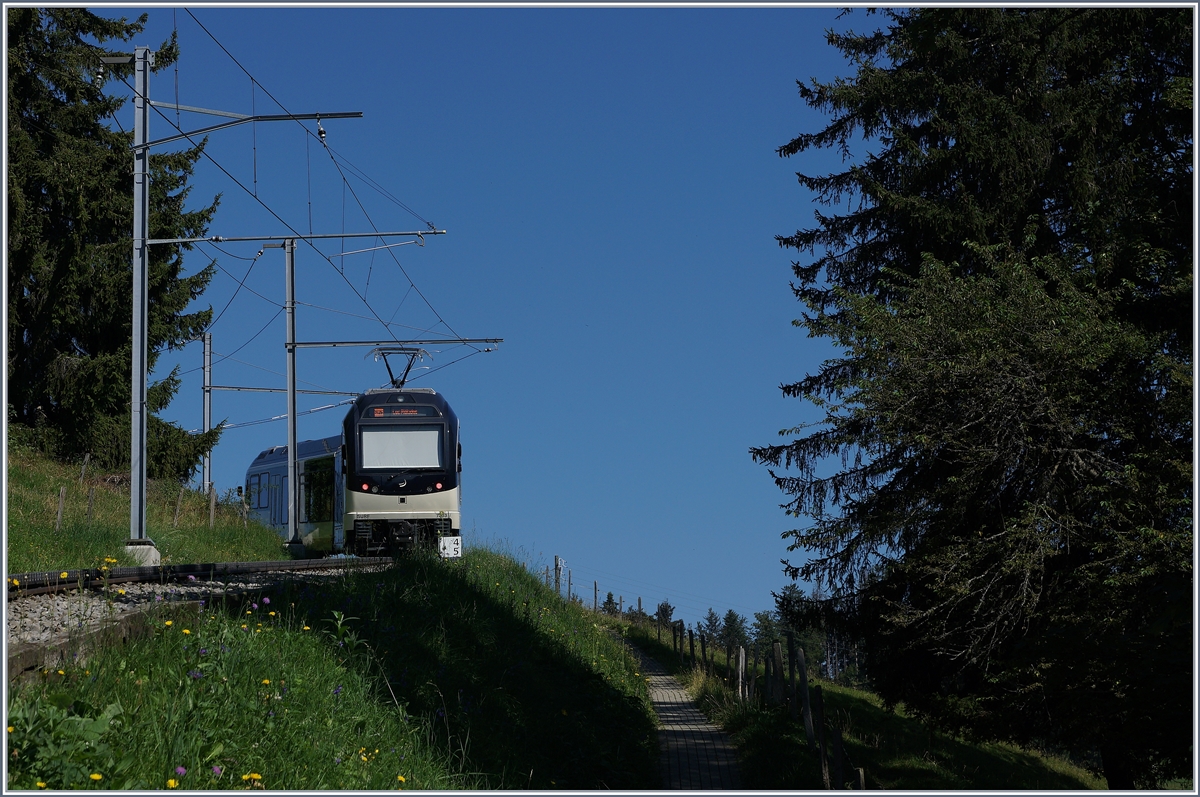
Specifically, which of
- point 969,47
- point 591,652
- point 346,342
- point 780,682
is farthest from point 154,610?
point 346,342

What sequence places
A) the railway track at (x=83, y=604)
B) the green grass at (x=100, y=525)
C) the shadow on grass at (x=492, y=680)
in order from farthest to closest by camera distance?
the green grass at (x=100, y=525) < the shadow on grass at (x=492, y=680) < the railway track at (x=83, y=604)

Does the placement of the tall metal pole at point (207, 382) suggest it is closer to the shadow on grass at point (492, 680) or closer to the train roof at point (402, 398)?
the train roof at point (402, 398)

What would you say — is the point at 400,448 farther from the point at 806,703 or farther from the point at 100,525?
the point at 806,703

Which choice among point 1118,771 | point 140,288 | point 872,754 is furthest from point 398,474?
point 1118,771

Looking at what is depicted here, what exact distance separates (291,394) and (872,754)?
15727mm

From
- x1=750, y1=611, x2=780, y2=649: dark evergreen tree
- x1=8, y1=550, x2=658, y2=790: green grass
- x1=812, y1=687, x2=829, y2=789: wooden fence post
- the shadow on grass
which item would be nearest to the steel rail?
x1=8, y1=550, x2=658, y2=790: green grass

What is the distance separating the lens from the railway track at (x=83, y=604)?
6.40 meters

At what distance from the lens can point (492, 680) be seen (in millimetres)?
12703

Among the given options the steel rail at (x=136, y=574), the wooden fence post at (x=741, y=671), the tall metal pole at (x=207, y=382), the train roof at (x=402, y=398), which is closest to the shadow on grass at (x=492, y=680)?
the steel rail at (x=136, y=574)

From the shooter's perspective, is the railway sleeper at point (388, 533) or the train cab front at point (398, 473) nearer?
the railway sleeper at point (388, 533)

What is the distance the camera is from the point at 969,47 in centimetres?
2045

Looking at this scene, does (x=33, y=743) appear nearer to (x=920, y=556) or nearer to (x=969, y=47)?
(x=920, y=556)

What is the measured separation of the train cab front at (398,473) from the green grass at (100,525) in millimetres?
3037

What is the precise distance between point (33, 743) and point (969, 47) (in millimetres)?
19513
